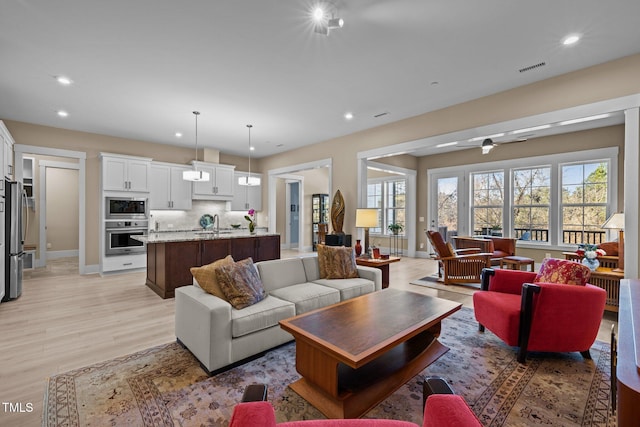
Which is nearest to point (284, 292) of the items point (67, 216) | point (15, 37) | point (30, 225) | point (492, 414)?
point (492, 414)

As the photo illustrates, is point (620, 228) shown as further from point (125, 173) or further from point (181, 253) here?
point (125, 173)

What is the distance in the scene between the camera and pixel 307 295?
2992 mm

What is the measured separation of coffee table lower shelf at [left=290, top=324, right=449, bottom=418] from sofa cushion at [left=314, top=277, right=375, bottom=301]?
103 centimetres

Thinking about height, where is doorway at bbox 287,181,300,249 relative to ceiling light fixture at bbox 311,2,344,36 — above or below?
below

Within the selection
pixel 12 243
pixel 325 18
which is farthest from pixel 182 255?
pixel 325 18

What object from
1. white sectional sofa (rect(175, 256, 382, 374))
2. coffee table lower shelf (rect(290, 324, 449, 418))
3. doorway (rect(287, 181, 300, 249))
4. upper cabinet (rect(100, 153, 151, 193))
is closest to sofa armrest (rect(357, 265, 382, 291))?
white sectional sofa (rect(175, 256, 382, 374))

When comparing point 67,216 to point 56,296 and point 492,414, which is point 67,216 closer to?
point 56,296

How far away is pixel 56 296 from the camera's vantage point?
4301 mm

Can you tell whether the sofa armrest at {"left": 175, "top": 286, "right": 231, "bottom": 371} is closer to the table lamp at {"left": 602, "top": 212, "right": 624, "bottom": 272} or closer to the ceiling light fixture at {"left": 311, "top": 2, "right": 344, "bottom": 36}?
the ceiling light fixture at {"left": 311, "top": 2, "right": 344, "bottom": 36}

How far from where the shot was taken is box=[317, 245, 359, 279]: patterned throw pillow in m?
3.75

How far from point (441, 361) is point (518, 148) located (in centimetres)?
619

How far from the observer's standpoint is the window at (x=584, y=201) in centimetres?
576

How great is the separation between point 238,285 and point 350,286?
1.36m

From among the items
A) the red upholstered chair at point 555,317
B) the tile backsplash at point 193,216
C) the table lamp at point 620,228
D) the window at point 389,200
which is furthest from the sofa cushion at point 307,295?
the window at point 389,200
